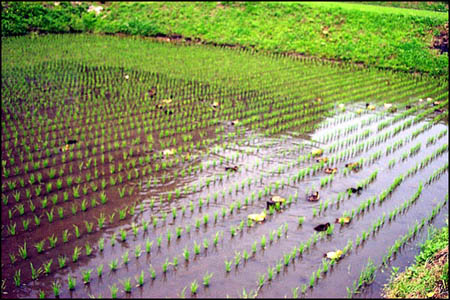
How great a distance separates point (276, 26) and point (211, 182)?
12.5 metres

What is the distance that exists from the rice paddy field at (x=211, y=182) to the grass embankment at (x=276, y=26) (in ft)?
7.28

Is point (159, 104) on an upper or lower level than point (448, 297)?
upper

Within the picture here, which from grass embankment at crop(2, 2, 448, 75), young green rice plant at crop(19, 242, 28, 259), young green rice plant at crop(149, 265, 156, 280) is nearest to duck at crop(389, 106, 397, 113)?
grass embankment at crop(2, 2, 448, 75)

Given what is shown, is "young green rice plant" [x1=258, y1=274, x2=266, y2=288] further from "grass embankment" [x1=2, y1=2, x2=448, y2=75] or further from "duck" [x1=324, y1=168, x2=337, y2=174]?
"grass embankment" [x1=2, y1=2, x2=448, y2=75]

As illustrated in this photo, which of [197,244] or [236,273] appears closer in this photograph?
[236,273]

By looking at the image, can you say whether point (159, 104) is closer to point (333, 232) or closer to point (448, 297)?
point (333, 232)

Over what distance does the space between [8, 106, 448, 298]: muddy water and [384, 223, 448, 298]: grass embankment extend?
0.42 m

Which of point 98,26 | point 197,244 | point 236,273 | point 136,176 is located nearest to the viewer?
point 236,273

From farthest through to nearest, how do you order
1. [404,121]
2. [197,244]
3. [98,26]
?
[98,26], [404,121], [197,244]

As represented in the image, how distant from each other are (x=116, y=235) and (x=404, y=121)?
Answer: 6.94 m

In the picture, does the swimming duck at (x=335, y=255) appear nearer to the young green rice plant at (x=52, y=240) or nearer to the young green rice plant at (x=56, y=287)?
the young green rice plant at (x=56, y=287)

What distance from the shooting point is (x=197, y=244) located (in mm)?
5402

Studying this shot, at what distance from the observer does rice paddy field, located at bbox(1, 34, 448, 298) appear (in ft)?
16.0

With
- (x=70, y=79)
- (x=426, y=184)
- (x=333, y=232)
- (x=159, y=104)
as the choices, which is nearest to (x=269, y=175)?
(x=333, y=232)
